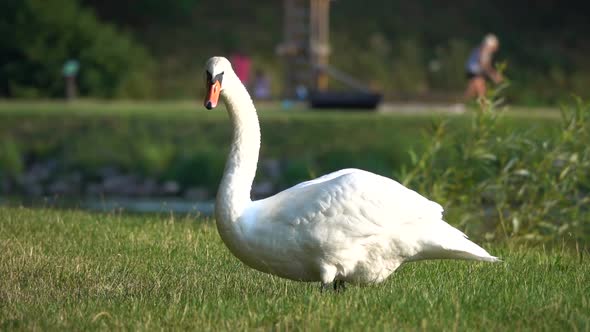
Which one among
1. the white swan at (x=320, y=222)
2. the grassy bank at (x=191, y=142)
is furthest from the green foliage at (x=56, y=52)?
the white swan at (x=320, y=222)

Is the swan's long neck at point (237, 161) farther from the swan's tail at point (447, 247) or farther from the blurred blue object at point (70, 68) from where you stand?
the blurred blue object at point (70, 68)

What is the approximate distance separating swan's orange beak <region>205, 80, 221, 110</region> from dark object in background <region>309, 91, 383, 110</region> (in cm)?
2348

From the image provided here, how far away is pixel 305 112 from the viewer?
29906mm

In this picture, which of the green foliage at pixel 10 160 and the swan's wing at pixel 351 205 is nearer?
the swan's wing at pixel 351 205

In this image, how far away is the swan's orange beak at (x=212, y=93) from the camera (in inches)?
274

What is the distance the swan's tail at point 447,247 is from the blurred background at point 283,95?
4258 mm

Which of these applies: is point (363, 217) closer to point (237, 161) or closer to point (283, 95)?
point (237, 161)

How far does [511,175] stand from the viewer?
12.5 m

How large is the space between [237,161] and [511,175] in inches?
224

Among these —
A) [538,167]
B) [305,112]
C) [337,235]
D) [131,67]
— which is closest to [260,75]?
[131,67]

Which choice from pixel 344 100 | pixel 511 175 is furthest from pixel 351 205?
pixel 344 100

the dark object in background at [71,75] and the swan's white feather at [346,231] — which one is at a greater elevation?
the swan's white feather at [346,231]

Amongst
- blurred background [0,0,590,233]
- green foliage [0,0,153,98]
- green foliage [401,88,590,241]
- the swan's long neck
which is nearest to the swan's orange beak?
the swan's long neck

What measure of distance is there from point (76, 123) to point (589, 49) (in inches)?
976
